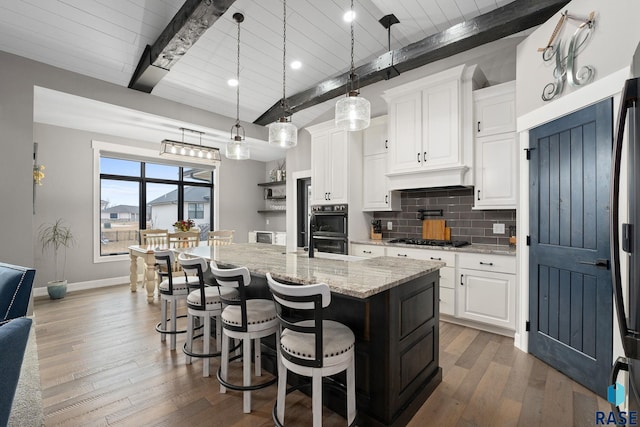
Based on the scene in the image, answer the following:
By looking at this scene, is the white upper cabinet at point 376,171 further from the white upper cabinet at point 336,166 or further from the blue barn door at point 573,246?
the blue barn door at point 573,246

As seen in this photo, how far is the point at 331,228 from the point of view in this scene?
4465 millimetres

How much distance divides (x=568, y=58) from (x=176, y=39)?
344cm

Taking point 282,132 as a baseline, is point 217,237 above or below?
below

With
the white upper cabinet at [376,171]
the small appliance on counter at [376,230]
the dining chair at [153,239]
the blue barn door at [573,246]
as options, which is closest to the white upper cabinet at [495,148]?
the blue barn door at [573,246]

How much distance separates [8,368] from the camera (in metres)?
0.92

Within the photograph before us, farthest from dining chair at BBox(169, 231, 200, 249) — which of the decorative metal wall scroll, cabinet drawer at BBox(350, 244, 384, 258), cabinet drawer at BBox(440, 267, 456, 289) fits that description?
the decorative metal wall scroll

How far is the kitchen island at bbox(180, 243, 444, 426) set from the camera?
5.35 ft

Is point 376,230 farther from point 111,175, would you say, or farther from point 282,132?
point 111,175

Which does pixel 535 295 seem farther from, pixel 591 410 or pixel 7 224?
pixel 7 224

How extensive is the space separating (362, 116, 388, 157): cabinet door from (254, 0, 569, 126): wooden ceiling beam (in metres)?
0.60

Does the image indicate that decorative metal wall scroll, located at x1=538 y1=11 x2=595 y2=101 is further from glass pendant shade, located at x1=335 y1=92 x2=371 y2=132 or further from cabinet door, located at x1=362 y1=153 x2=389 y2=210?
cabinet door, located at x1=362 y1=153 x2=389 y2=210

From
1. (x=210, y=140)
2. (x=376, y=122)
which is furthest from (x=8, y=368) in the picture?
(x=210, y=140)

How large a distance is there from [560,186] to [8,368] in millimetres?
3342

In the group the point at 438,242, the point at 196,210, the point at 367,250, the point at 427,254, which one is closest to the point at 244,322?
the point at 427,254
